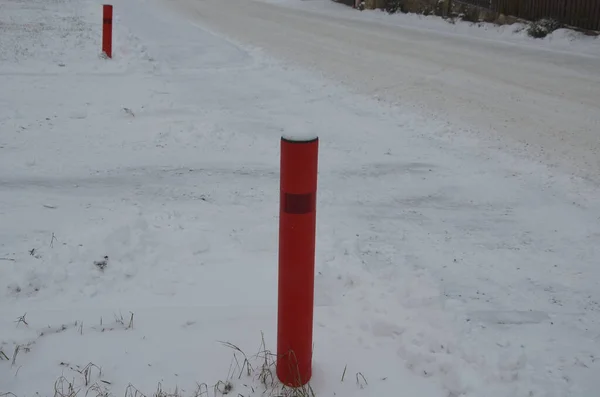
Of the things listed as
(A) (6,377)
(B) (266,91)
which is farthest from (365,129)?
(A) (6,377)

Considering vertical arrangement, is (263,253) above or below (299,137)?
below

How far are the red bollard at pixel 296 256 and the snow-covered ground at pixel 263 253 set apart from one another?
185 millimetres

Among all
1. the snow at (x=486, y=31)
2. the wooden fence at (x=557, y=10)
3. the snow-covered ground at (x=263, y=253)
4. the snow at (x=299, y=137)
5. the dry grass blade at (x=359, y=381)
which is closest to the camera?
the snow at (x=299, y=137)

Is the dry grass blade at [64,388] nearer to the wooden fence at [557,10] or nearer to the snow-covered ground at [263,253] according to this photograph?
the snow-covered ground at [263,253]

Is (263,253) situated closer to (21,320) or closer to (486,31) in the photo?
(21,320)

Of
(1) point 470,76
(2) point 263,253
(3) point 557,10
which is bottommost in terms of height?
(2) point 263,253

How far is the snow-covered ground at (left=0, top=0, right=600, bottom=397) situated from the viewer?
2.97m

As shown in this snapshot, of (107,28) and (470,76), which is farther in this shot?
(107,28)

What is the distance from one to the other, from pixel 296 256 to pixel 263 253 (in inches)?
63.5

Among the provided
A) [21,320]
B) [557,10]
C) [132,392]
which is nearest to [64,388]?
[132,392]

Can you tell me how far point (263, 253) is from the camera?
412 cm

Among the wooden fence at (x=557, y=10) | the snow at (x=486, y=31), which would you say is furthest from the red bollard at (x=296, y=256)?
the wooden fence at (x=557, y=10)

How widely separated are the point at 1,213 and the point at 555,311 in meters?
3.55

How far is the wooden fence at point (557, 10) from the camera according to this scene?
50.5 ft
